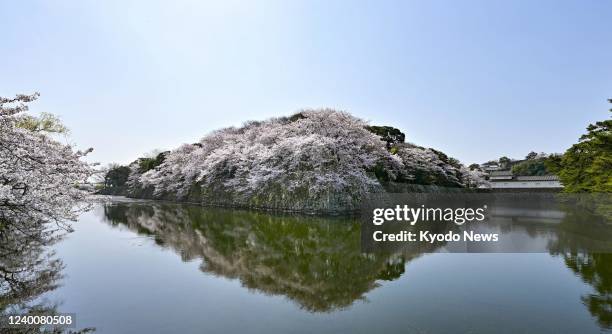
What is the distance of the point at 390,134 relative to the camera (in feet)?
130

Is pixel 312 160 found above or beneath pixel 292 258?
above

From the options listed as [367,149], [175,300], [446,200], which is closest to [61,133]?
[367,149]

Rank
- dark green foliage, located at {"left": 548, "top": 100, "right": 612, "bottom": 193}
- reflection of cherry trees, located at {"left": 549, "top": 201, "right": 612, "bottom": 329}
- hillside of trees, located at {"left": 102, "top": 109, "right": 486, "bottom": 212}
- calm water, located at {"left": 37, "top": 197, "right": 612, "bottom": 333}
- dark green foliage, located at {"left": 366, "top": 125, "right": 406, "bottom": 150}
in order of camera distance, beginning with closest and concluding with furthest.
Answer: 1. calm water, located at {"left": 37, "top": 197, "right": 612, "bottom": 333}
2. reflection of cherry trees, located at {"left": 549, "top": 201, "right": 612, "bottom": 329}
3. dark green foliage, located at {"left": 548, "top": 100, "right": 612, "bottom": 193}
4. hillside of trees, located at {"left": 102, "top": 109, "right": 486, "bottom": 212}
5. dark green foliage, located at {"left": 366, "top": 125, "right": 406, "bottom": 150}

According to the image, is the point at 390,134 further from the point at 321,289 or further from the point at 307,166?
the point at 321,289

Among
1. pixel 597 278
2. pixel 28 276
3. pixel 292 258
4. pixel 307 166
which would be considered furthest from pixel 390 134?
pixel 28 276

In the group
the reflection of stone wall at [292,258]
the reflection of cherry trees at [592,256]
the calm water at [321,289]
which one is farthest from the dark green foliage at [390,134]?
the calm water at [321,289]

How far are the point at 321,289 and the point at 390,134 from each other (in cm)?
3365

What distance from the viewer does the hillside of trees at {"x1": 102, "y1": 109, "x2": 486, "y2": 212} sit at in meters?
25.7

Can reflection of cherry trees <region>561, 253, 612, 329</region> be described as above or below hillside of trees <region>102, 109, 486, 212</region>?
below

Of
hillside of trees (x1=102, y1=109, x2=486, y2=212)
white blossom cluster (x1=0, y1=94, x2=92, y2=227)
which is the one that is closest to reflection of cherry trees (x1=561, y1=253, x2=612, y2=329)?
white blossom cluster (x1=0, y1=94, x2=92, y2=227)

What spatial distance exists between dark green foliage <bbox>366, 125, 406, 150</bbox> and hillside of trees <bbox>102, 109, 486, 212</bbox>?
4.5 inches

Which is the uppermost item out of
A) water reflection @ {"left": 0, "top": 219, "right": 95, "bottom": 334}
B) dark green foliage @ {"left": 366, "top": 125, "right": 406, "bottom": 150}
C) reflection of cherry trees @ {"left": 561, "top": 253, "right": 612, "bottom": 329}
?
dark green foliage @ {"left": 366, "top": 125, "right": 406, "bottom": 150}

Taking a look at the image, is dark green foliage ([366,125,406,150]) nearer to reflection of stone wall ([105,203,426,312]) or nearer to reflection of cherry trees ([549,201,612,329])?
reflection of cherry trees ([549,201,612,329])

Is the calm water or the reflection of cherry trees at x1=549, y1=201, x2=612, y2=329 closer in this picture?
the calm water
